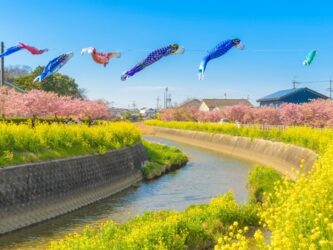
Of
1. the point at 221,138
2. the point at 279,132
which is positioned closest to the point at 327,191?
the point at 279,132

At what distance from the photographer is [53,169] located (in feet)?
70.4

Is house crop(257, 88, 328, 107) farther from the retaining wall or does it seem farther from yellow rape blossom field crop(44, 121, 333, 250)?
yellow rape blossom field crop(44, 121, 333, 250)

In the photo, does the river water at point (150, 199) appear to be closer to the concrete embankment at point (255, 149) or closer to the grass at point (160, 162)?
the grass at point (160, 162)

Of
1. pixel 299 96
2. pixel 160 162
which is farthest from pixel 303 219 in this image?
pixel 299 96

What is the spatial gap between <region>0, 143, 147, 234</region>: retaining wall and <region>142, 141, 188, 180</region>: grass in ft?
10.9

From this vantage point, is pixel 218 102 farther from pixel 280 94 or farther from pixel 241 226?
pixel 241 226

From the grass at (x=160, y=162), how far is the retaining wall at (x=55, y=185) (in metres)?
3.31

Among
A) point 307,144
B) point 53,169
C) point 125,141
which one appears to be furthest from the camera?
point 307,144

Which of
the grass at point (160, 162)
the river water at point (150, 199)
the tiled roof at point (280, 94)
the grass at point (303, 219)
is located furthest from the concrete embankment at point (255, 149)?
the tiled roof at point (280, 94)

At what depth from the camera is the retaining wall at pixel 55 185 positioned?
58.9 feet

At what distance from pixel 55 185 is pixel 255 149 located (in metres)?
30.7

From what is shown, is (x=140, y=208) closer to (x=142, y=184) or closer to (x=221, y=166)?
(x=142, y=184)

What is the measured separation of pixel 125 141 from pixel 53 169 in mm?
11734

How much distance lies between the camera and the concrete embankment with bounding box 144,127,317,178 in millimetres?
34750
